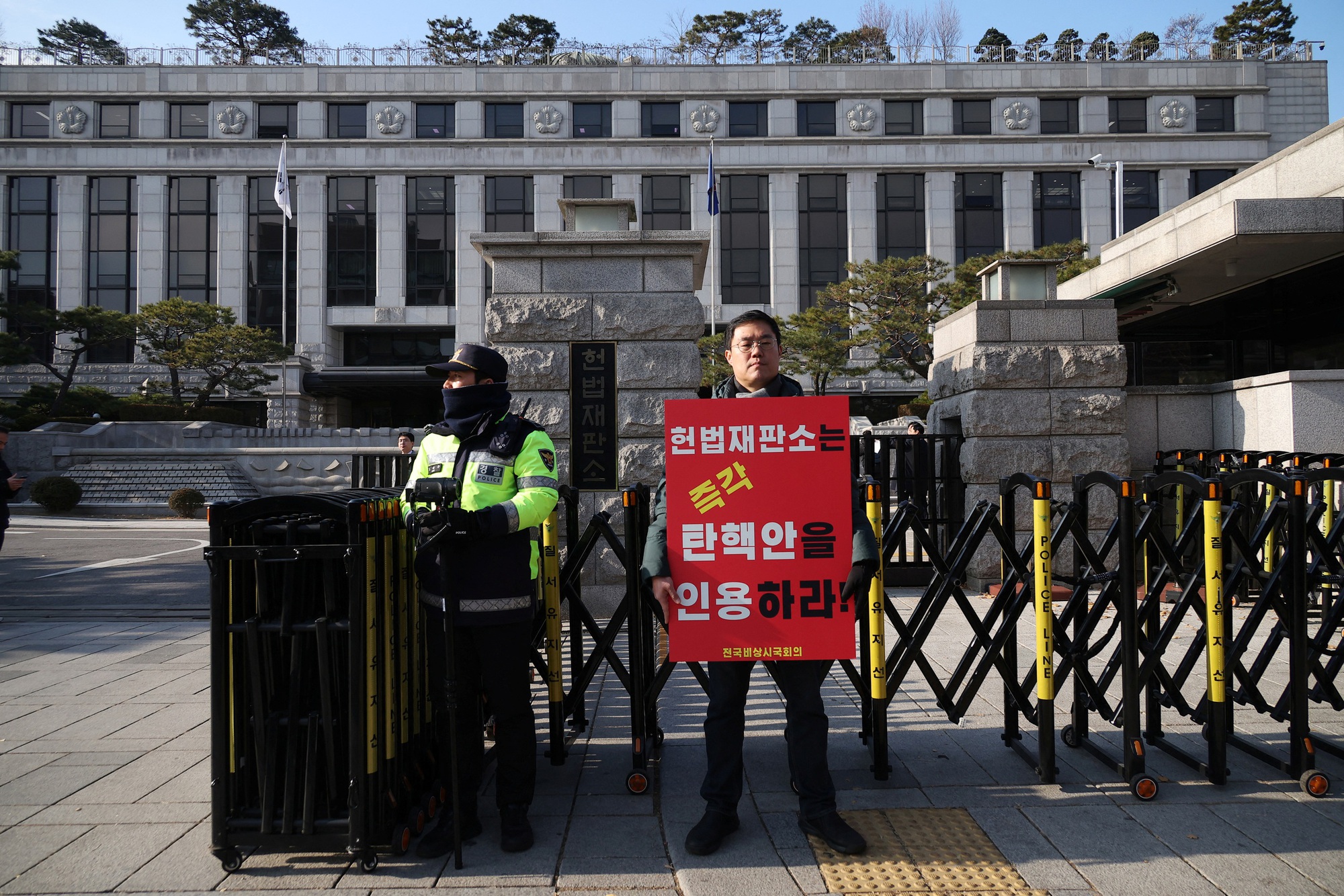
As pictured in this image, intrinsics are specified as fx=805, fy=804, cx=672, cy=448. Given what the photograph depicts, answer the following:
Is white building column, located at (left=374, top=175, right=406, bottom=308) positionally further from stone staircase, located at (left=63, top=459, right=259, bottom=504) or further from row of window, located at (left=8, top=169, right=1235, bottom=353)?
stone staircase, located at (left=63, top=459, right=259, bottom=504)

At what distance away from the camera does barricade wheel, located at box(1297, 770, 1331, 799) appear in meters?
3.74

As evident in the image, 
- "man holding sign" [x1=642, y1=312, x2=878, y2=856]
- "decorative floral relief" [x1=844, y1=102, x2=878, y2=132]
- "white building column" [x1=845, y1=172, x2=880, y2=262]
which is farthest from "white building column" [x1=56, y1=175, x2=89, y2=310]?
"man holding sign" [x1=642, y1=312, x2=878, y2=856]

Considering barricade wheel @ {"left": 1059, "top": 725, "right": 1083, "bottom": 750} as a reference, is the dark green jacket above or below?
above

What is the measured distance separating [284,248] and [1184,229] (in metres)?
38.4

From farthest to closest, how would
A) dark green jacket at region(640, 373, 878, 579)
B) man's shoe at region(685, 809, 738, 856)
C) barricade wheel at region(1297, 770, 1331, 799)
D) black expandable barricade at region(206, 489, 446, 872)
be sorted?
barricade wheel at region(1297, 770, 1331, 799) → dark green jacket at region(640, 373, 878, 579) → man's shoe at region(685, 809, 738, 856) → black expandable barricade at region(206, 489, 446, 872)

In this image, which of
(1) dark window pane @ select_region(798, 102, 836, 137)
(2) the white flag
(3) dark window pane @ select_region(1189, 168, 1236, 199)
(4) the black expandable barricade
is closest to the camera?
(4) the black expandable barricade

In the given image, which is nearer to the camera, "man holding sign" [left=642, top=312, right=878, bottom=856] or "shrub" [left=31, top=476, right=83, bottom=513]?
"man holding sign" [left=642, top=312, right=878, bottom=856]

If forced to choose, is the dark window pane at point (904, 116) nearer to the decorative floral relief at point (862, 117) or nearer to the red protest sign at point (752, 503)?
the decorative floral relief at point (862, 117)

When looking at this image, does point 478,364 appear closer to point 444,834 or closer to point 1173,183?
point 444,834

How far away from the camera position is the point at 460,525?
3172 millimetres

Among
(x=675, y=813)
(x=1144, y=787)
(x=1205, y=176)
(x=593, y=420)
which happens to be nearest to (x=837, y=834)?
(x=675, y=813)

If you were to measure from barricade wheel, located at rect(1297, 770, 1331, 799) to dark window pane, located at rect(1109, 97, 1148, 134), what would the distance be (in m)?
45.6

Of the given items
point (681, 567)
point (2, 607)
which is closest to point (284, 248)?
point (2, 607)

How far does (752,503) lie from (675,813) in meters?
1.51
